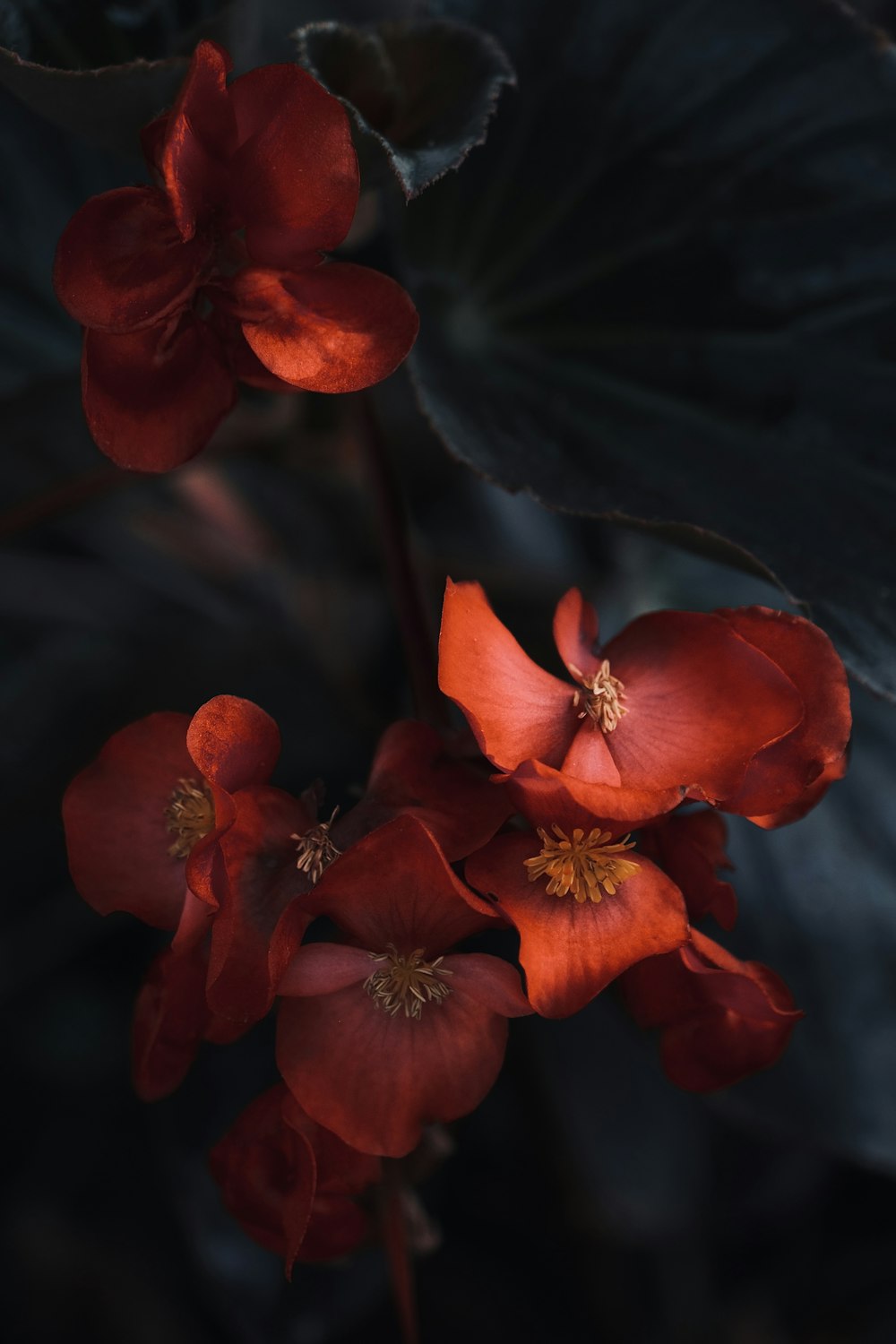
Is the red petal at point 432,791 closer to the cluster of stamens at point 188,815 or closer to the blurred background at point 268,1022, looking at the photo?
the cluster of stamens at point 188,815

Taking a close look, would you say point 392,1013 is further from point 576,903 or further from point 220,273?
point 220,273

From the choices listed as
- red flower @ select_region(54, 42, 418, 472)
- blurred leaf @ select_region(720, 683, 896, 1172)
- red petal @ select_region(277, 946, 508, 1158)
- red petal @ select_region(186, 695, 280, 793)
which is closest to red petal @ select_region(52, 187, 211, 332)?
red flower @ select_region(54, 42, 418, 472)

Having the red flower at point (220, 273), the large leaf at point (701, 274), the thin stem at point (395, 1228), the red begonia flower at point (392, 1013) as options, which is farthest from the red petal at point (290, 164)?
the thin stem at point (395, 1228)

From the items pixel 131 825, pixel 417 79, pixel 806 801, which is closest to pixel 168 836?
pixel 131 825

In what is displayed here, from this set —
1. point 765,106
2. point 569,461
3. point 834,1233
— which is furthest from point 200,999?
point 834,1233

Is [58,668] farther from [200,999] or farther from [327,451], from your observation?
[200,999]

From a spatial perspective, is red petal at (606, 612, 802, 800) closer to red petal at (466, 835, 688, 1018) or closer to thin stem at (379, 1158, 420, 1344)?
red petal at (466, 835, 688, 1018)
